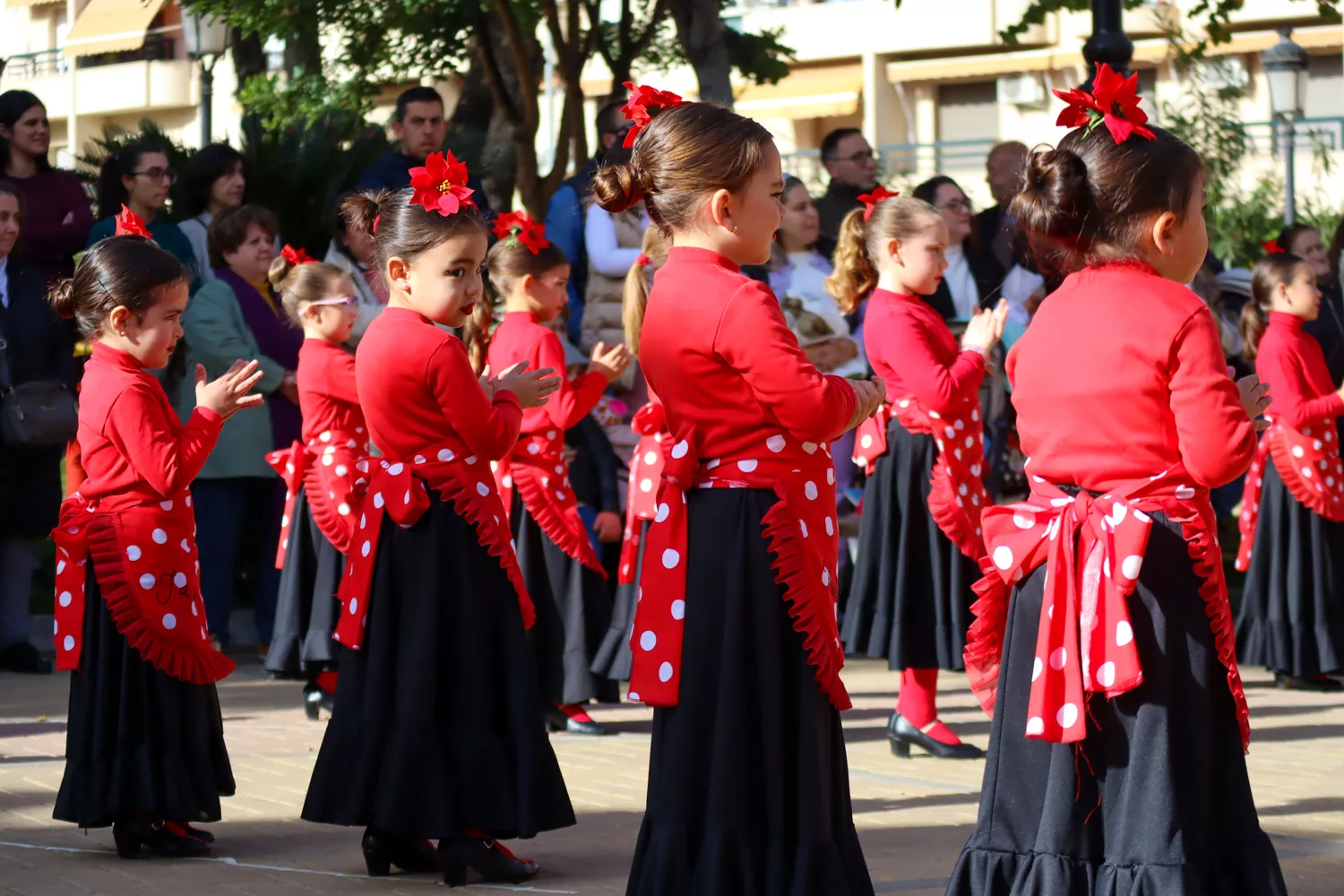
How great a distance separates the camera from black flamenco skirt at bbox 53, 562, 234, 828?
19.2 ft

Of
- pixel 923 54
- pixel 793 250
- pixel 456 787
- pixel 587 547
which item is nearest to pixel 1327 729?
pixel 587 547

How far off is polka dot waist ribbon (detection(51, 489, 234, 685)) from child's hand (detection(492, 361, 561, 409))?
102 cm

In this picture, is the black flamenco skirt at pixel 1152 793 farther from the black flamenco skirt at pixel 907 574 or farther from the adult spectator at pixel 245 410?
the adult spectator at pixel 245 410

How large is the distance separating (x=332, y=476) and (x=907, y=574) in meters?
2.31

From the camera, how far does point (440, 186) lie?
18.4 ft

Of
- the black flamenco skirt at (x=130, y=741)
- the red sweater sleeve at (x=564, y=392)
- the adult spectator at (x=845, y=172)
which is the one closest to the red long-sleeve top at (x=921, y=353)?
the red sweater sleeve at (x=564, y=392)

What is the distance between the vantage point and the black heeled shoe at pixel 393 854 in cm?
557

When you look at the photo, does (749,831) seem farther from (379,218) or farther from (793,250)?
(793,250)

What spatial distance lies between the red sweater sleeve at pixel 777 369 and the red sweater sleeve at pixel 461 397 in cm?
113

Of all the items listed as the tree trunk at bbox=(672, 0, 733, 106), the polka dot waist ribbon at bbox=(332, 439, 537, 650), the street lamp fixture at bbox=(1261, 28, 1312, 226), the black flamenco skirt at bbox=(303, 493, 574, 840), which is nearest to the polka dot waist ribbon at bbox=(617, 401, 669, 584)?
the polka dot waist ribbon at bbox=(332, 439, 537, 650)

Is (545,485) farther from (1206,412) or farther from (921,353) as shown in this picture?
(1206,412)

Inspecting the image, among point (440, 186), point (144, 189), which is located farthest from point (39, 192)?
point (440, 186)

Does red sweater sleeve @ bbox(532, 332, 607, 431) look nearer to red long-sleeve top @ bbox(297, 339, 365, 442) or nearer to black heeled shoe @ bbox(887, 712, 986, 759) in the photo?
red long-sleeve top @ bbox(297, 339, 365, 442)

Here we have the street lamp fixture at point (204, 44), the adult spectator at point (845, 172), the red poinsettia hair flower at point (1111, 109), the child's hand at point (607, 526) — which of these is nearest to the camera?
the red poinsettia hair flower at point (1111, 109)
